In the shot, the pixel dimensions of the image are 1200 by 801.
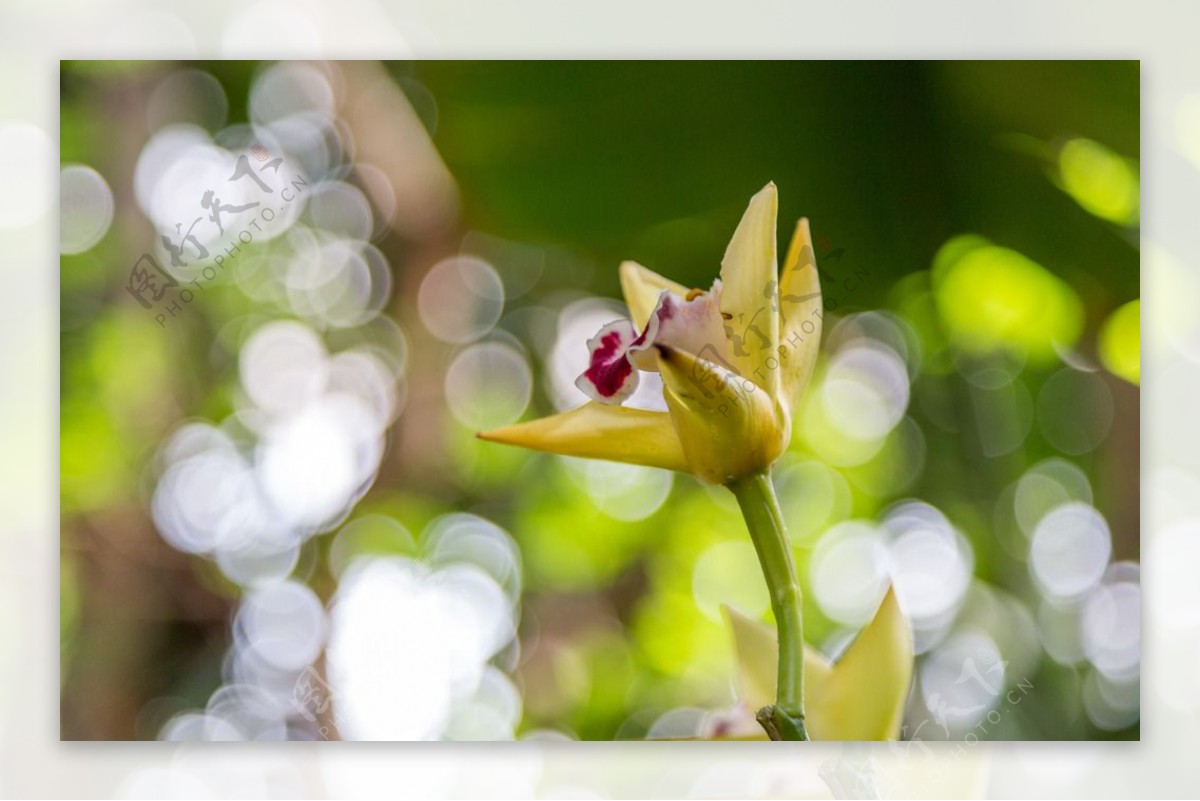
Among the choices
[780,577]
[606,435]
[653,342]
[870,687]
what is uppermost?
[653,342]

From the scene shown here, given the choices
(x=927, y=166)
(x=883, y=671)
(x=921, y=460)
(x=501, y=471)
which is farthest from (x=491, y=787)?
(x=927, y=166)

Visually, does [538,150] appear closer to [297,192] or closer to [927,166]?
[297,192]

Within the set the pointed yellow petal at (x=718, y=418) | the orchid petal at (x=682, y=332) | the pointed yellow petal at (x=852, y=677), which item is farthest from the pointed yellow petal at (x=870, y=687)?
the orchid petal at (x=682, y=332)

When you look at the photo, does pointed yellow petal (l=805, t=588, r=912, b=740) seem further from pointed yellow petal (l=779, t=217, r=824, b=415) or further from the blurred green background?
pointed yellow petal (l=779, t=217, r=824, b=415)

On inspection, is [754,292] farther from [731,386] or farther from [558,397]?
[558,397]

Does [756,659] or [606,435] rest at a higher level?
[606,435]

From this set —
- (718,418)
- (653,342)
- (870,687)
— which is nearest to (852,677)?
(870,687)

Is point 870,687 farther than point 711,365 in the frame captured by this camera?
Yes
